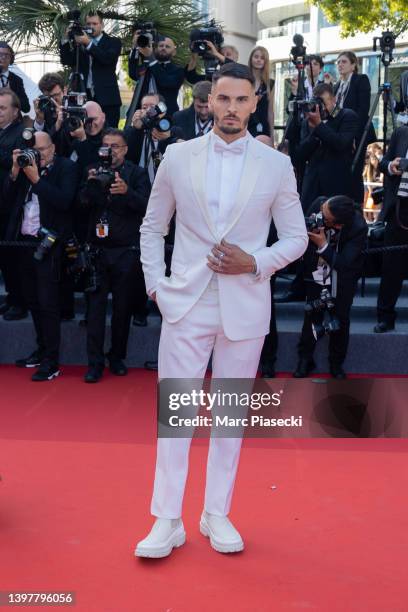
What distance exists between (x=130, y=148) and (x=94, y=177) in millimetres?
1125

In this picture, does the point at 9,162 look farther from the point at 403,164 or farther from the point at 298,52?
the point at 298,52

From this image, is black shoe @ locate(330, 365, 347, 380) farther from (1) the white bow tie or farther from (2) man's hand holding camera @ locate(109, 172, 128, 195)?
(1) the white bow tie

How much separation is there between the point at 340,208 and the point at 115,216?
5.10 ft

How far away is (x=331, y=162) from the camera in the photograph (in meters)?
8.18

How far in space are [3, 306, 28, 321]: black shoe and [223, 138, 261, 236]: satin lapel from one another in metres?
4.26

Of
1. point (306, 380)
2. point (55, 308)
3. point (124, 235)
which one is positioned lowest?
point (306, 380)

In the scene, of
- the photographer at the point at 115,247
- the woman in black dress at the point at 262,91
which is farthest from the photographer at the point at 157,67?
the photographer at the point at 115,247

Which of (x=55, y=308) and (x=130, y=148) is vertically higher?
(x=130, y=148)

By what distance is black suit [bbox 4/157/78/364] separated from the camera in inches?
283

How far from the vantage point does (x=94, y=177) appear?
272 inches

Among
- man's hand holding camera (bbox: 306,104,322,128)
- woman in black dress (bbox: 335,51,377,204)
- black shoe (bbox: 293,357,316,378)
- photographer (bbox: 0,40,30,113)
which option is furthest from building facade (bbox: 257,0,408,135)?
black shoe (bbox: 293,357,316,378)

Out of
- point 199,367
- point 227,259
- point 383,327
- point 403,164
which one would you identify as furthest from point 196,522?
point 403,164

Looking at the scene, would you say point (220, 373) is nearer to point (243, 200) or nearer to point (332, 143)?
point (243, 200)

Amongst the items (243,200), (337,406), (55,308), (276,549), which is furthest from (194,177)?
(55,308)
